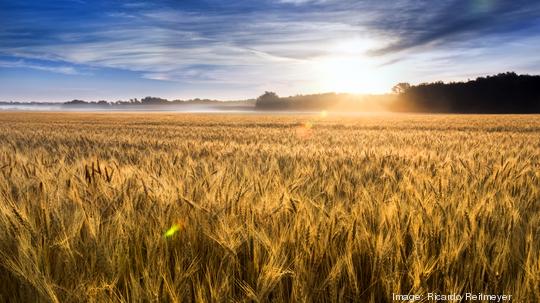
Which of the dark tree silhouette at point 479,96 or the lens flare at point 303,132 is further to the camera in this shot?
the dark tree silhouette at point 479,96

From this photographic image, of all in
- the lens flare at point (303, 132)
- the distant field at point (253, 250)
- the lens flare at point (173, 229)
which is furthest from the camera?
the lens flare at point (303, 132)

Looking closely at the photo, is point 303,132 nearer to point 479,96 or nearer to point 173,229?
point 173,229

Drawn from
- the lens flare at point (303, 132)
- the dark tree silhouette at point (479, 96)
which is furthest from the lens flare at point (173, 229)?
the dark tree silhouette at point (479, 96)

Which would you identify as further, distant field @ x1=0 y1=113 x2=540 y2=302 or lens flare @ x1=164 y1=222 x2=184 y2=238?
lens flare @ x1=164 y1=222 x2=184 y2=238

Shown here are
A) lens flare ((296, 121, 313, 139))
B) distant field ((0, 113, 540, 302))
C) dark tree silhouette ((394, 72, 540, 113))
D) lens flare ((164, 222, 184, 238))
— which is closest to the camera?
distant field ((0, 113, 540, 302))

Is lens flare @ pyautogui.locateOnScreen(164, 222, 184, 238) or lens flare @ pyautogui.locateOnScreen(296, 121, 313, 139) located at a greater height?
lens flare @ pyautogui.locateOnScreen(164, 222, 184, 238)

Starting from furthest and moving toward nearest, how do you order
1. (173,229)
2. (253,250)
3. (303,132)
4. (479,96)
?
(479,96), (303,132), (173,229), (253,250)

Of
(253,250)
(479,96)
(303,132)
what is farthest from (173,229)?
(479,96)

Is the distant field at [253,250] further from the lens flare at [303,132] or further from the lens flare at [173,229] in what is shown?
the lens flare at [303,132]

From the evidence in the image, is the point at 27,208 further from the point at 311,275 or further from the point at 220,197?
the point at 311,275

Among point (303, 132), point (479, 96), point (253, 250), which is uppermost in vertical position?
point (479, 96)

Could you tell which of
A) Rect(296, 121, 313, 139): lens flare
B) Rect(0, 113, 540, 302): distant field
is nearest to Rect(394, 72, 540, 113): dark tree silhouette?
Rect(296, 121, 313, 139): lens flare

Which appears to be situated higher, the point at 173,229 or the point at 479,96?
the point at 479,96

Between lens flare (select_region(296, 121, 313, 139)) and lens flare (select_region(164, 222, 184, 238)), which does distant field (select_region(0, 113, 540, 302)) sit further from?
lens flare (select_region(296, 121, 313, 139))
